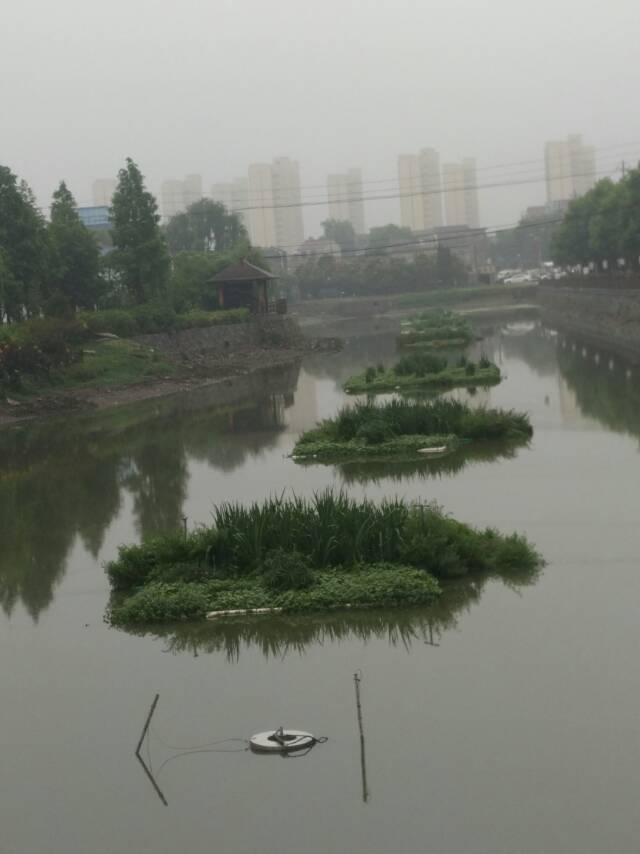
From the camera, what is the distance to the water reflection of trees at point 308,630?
11.3 m

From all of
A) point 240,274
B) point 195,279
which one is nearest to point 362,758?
point 240,274

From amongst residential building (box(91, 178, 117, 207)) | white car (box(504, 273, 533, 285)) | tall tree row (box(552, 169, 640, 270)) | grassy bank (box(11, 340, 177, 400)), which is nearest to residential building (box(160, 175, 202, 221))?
residential building (box(91, 178, 117, 207))

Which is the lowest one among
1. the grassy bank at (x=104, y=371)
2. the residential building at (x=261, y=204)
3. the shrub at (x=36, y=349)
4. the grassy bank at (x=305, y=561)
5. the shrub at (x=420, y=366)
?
the grassy bank at (x=305, y=561)

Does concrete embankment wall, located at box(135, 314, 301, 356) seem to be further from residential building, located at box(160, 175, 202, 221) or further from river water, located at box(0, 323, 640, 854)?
residential building, located at box(160, 175, 202, 221)

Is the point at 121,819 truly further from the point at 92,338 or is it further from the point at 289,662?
the point at 92,338

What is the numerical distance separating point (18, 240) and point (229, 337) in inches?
464

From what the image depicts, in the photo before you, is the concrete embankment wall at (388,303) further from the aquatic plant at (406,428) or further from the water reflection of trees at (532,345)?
the aquatic plant at (406,428)

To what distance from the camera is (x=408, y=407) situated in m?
23.5

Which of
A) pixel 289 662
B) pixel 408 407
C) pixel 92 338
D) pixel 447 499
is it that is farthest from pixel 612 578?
pixel 92 338

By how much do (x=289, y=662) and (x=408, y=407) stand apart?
13.1m

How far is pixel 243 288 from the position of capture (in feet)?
186

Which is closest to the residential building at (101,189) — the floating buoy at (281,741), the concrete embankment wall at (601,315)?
the concrete embankment wall at (601,315)

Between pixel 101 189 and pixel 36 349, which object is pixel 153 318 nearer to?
pixel 36 349

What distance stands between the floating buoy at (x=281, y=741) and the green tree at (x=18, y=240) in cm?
3322
